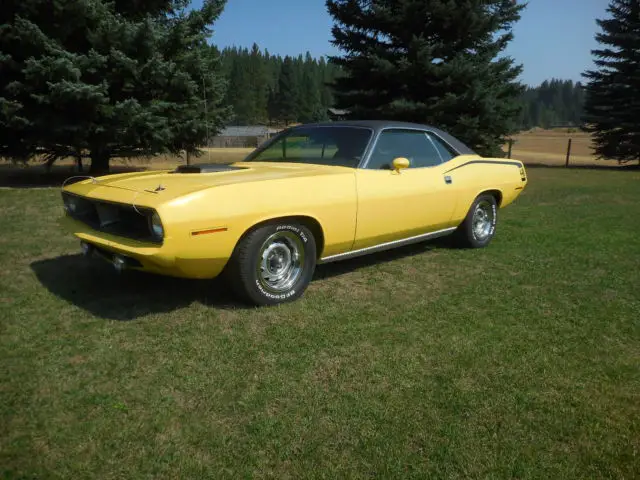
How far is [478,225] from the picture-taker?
566 cm

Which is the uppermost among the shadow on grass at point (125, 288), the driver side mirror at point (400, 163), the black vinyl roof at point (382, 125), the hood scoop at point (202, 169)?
the black vinyl roof at point (382, 125)

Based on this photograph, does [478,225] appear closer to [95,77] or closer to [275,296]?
[275,296]

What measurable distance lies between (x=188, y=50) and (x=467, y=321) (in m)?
10.5

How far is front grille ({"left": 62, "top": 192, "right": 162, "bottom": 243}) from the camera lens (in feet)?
10.7

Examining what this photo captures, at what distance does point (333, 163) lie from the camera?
429 centimetres

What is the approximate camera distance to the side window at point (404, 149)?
437cm

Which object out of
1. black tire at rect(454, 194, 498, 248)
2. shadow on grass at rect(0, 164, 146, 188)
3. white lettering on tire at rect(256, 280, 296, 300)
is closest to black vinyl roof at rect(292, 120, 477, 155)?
black tire at rect(454, 194, 498, 248)

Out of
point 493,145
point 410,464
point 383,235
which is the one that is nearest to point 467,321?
point 383,235

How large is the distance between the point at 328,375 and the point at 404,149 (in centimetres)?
269

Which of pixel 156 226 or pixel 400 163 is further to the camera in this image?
pixel 400 163

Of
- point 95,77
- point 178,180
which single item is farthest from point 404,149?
point 95,77

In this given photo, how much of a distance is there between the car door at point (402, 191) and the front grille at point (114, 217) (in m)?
1.63

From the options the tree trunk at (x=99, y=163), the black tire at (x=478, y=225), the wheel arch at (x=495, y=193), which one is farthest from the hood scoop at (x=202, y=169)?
the tree trunk at (x=99, y=163)

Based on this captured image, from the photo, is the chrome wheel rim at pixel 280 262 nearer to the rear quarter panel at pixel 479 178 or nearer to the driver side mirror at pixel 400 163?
the driver side mirror at pixel 400 163
